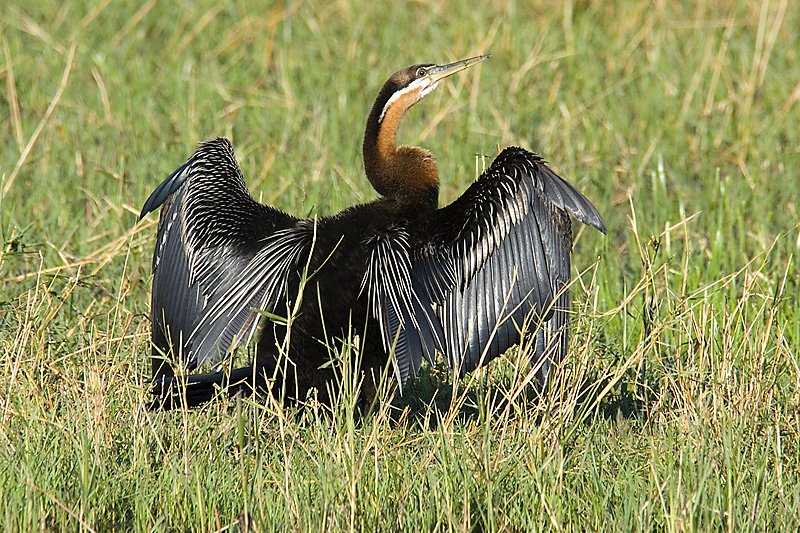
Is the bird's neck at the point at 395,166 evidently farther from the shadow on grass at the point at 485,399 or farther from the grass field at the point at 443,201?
the shadow on grass at the point at 485,399

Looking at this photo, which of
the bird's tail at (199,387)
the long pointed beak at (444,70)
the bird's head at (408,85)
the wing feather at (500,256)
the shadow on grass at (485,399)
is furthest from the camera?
the long pointed beak at (444,70)

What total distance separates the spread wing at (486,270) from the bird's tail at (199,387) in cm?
57

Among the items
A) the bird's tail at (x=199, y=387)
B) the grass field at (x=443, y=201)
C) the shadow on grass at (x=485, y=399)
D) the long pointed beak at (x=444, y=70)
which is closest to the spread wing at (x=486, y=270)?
the grass field at (x=443, y=201)

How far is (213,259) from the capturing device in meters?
3.86

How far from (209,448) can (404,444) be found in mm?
653

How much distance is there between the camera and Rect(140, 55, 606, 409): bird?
141 inches

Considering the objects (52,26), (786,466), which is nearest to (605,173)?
(786,466)

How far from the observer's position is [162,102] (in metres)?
7.45

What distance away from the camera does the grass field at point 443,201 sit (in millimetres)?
3033

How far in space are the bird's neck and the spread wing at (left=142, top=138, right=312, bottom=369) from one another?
1.27 feet

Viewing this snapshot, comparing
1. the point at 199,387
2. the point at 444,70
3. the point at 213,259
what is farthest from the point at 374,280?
the point at 444,70

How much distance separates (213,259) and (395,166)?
0.81 m

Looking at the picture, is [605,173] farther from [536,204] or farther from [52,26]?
[52,26]

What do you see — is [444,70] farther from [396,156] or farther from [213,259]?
[213,259]
